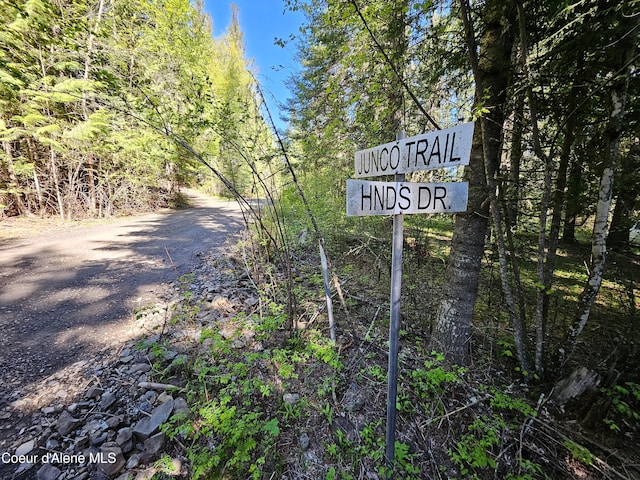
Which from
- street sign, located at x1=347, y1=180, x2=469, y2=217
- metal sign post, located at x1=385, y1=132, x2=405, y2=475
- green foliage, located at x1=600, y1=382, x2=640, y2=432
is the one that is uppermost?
street sign, located at x1=347, y1=180, x2=469, y2=217

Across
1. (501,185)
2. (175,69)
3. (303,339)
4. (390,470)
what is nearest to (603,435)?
(390,470)

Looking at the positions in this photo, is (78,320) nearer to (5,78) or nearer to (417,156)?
(417,156)

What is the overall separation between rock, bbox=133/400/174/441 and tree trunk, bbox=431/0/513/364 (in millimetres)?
2638

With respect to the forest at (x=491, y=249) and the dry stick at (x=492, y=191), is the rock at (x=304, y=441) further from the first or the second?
the dry stick at (x=492, y=191)

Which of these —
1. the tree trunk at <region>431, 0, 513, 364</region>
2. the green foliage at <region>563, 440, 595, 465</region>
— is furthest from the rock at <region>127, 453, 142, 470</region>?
the green foliage at <region>563, 440, 595, 465</region>

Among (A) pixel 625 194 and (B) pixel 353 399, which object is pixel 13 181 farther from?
(A) pixel 625 194

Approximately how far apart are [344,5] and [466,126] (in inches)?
98.1

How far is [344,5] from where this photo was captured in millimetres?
2629

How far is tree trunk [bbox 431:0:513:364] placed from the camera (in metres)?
2.16

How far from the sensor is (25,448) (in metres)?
1.80

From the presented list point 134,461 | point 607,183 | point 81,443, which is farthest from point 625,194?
point 81,443

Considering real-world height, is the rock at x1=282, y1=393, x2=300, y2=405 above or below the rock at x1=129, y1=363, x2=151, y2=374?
below

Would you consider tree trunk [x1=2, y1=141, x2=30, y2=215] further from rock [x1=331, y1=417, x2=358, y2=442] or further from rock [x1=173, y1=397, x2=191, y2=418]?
rock [x1=331, y1=417, x2=358, y2=442]

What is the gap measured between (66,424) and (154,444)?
2.66ft
